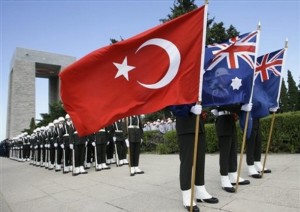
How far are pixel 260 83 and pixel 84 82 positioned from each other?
3714 millimetres

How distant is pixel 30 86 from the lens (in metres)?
52.5

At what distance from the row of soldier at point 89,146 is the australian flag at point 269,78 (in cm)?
368

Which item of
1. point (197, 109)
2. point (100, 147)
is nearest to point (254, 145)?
point (197, 109)

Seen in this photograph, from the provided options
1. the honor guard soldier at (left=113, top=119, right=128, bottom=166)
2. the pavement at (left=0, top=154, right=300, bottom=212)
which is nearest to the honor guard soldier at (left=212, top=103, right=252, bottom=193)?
the pavement at (left=0, top=154, right=300, bottom=212)

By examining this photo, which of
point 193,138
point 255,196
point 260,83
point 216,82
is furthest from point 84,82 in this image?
point 260,83

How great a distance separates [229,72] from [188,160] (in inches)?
68.6

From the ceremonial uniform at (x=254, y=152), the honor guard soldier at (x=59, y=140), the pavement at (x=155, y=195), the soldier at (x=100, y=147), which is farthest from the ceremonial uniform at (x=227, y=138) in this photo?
the honor guard soldier at (x=59, y=140)

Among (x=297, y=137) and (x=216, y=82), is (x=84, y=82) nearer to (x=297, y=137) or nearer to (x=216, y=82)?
(x=216, y=82)

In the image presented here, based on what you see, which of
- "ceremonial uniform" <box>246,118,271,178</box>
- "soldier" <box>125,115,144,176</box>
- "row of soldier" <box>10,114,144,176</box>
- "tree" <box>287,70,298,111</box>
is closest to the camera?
"ceremonial uniform" <box>246,118,271,178</box>

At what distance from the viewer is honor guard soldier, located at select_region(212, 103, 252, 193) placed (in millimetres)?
5250

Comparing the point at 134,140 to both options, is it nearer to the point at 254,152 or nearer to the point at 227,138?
the point at 254,152

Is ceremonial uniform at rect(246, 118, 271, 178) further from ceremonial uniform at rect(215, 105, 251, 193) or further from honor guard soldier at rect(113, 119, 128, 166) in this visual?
honor guard soldier at rect(113, 119, 128, 166)

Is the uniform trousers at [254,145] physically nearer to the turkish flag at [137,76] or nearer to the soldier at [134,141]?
the turkish flag at [137,76]

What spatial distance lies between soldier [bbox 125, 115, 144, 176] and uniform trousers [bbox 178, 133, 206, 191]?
3.92 metres
